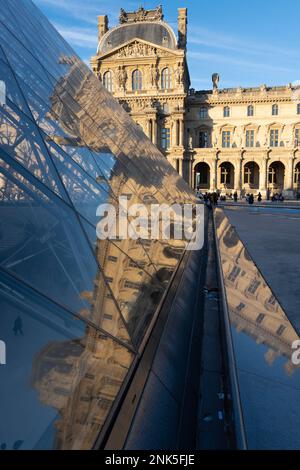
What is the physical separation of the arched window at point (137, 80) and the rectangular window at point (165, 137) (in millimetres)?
6673

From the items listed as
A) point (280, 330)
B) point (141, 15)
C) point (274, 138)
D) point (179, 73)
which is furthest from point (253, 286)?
point (141, 15)

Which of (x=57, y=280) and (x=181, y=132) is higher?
(x=181, y=132)

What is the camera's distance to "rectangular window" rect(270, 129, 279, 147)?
4634cm

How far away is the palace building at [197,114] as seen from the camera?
4469 centimetres

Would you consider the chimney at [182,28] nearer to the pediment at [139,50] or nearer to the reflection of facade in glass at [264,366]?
the pediment at [139,50]

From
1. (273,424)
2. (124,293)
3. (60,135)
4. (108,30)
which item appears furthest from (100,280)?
(108,30)

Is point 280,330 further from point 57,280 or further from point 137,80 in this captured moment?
point 137,80

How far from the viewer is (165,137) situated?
47.0 metres

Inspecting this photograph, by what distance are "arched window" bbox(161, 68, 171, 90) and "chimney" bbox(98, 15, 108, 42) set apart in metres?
13.7

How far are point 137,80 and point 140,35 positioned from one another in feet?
23.0

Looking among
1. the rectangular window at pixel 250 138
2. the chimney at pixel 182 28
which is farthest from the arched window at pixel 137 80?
the rectangular window at pixel 250 138

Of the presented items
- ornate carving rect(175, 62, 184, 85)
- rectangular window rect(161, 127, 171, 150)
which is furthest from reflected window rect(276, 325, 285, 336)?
ornate carving rect(175, 62, 184, 85)
